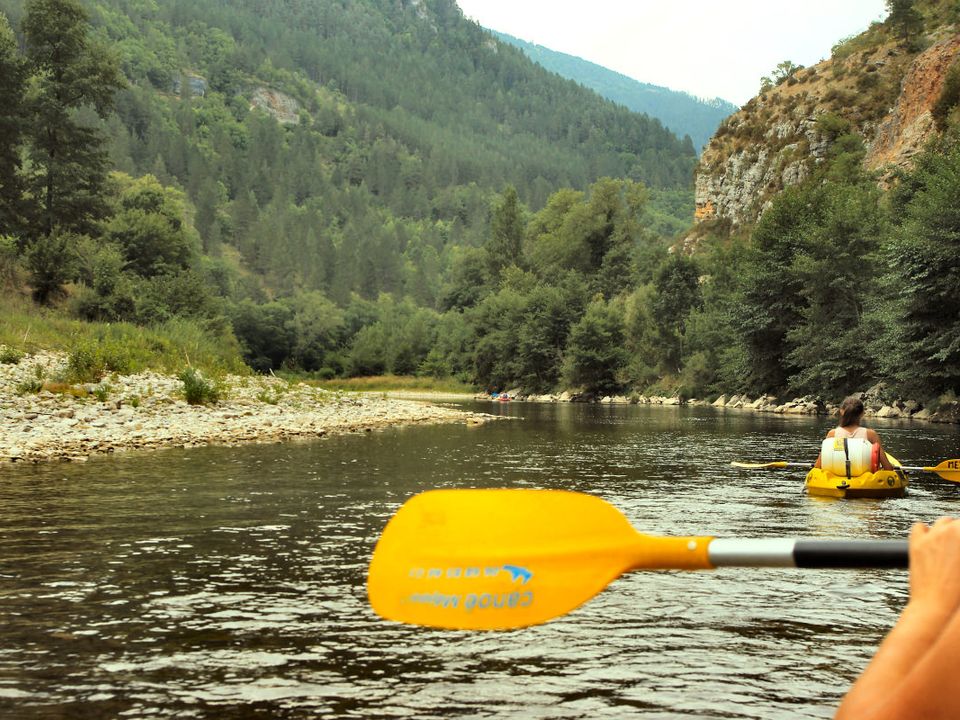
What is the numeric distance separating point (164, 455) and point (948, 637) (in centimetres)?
2015

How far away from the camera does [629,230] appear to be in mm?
123125

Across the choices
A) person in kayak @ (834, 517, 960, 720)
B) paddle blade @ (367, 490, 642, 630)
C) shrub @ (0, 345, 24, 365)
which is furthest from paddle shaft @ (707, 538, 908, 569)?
shrub @ (0, 345, 24, 365)

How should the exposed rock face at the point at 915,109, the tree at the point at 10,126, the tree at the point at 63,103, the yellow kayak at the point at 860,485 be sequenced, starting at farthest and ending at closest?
the exposed rock face at the point at 915,109
the tree at the point at 63,103
the tree at the point at 10,126
the yellow kayak at the point at 860,485

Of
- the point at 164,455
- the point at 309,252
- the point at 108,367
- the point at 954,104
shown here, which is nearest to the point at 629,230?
the point at 954,104

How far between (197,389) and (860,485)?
2108cm

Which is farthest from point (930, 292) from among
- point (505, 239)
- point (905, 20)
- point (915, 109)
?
point (505, 239)

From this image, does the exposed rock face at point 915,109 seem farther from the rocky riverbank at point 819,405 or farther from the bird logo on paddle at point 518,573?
the bird logo on paddle at point 518,573

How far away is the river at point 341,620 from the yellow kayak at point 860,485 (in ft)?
0.72

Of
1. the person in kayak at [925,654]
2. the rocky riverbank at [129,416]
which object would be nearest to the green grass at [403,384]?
the rocky riverbank at [129,416]

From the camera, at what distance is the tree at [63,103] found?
49.3m

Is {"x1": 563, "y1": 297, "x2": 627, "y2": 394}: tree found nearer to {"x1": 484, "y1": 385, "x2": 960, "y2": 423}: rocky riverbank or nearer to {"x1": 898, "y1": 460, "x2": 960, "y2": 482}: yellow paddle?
{"x1": 484, "y1": 385, "x2": 960, "y2": 423}: rocky riverbank

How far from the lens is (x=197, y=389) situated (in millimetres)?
30344

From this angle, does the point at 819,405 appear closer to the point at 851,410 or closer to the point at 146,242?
the point at 851,410

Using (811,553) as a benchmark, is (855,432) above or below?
below
